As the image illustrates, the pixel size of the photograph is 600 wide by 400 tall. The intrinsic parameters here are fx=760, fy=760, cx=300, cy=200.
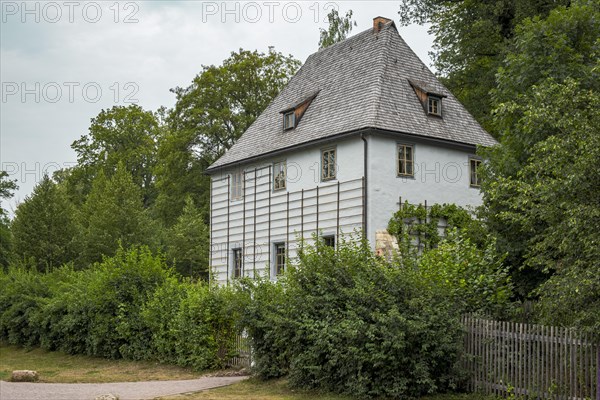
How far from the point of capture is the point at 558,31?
20.9 meters

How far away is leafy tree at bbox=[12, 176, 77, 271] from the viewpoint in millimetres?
43469

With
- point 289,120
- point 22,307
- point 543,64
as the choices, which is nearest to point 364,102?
point 289,120

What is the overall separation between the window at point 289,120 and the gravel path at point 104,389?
12.3m

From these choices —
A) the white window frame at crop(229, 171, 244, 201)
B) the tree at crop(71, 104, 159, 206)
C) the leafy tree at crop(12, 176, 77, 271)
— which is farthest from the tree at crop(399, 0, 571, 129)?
the tree at crop(71, 104, 159, 206)

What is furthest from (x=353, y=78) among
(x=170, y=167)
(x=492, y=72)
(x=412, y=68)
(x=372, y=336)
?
(x=170, y=167)

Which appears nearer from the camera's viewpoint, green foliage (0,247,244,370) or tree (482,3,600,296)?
tree (482,3,600,296)

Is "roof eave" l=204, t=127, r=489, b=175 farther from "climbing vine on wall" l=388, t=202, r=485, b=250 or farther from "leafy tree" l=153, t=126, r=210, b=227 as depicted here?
"leafy tree" l=153, t=126, r=210, b=227

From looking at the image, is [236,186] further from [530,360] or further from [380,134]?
[530,360]

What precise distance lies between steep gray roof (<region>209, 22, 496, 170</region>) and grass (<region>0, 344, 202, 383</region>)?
9.56 meters

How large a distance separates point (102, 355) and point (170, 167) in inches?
812

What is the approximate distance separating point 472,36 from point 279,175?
1164cm

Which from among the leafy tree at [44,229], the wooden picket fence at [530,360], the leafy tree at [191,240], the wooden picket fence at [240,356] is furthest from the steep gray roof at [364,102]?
the leafy tree at [44,229]

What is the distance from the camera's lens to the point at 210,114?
43.8m

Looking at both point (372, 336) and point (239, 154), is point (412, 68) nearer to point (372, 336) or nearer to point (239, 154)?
point (239, 154)
